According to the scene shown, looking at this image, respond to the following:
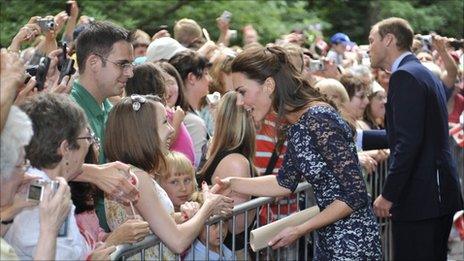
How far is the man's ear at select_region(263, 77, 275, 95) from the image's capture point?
5.86 metres

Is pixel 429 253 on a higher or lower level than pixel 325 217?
lower

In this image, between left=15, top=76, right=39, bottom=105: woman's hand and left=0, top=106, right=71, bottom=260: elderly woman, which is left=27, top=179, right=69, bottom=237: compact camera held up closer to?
left=0, top=106, right=71, bottom=260: elderly woman

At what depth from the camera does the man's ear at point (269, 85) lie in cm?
586

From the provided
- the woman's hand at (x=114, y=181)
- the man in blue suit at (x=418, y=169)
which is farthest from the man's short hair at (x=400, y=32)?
the woman's hand at (x=114, y=181)

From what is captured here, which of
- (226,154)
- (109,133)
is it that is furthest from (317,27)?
(109,133)

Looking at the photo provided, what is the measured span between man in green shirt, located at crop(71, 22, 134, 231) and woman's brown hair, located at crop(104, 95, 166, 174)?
0.76 meters

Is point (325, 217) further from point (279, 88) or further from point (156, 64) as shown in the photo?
point (156, 64)

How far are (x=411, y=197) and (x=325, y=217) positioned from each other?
6.67ft

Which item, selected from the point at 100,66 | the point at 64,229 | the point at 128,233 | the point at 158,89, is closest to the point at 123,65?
the point at 100,66

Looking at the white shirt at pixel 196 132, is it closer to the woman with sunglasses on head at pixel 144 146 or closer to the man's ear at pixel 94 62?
the man's ear at pixel 94 62

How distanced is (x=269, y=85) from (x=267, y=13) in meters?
13.2

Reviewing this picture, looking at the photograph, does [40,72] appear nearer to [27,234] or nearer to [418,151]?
[27,234]

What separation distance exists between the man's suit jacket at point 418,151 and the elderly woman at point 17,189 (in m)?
3.90

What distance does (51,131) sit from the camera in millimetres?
4320
